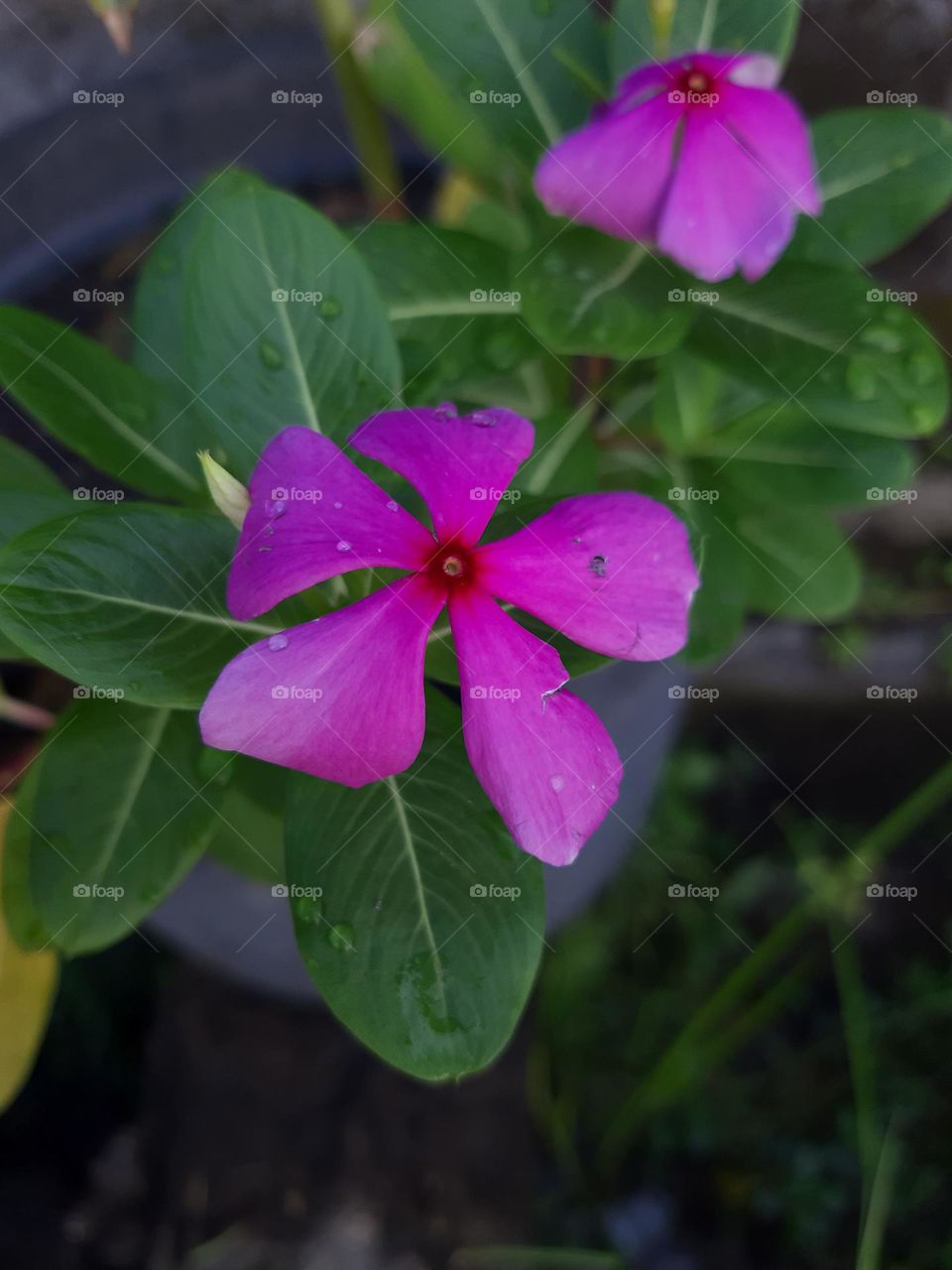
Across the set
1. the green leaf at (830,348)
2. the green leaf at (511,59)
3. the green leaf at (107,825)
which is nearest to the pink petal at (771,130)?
the green leaf at (830,348)

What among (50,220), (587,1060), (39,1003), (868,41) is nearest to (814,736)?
(587,1060)

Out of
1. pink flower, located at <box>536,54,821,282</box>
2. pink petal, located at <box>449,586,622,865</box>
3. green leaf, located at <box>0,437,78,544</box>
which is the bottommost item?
pink petal, located at <box>449,586,622,865</box>

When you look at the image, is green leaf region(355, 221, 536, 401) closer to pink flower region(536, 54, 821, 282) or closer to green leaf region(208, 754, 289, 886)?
pink flower region(536, 54, 821, 282)

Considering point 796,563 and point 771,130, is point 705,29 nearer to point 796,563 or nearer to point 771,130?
point 771,130

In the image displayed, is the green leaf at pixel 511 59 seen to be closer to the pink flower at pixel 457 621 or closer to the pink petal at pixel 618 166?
the pink petal at pixel 618 166

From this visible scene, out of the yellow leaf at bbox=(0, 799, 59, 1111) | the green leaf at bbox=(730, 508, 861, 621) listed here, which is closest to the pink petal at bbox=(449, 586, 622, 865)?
the green leaf at bbox=(730, 508, 861, 621)

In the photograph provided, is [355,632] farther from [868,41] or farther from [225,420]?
[868,41]

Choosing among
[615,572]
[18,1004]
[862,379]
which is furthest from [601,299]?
[18,1004]
